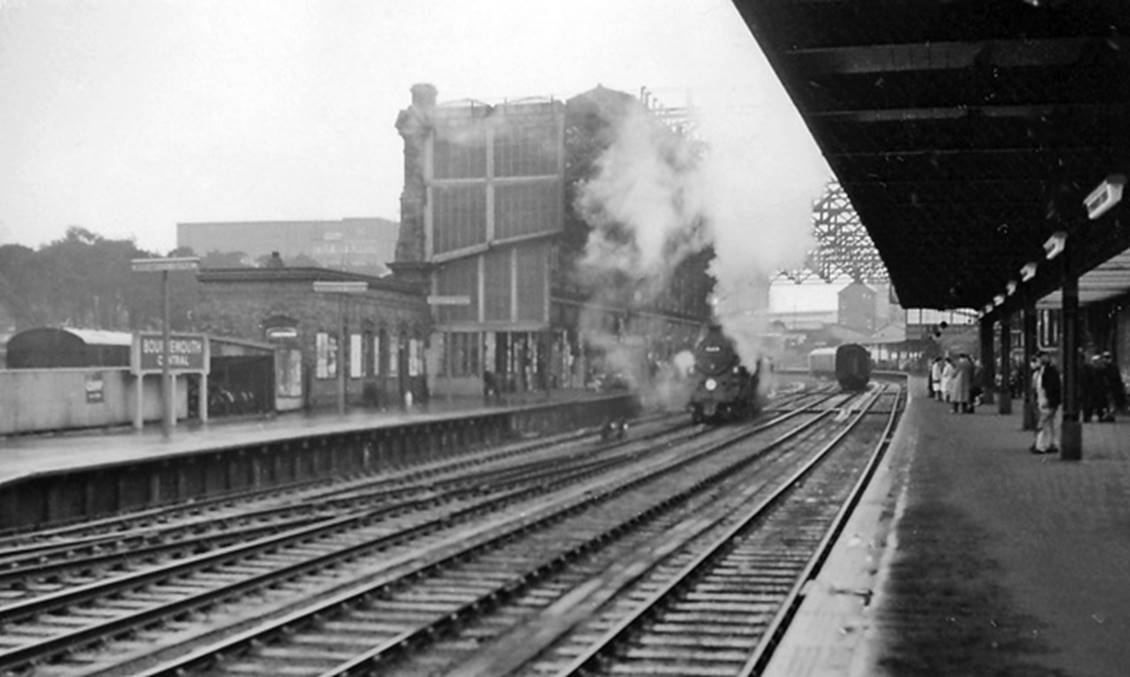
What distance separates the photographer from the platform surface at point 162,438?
16.9m

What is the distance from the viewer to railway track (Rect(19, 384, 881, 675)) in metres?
8.22

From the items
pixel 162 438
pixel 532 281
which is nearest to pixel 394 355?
pixel 532 281

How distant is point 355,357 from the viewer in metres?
34.3

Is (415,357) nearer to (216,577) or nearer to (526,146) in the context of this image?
(526,146)

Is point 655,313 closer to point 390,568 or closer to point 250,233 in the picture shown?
point 390,568

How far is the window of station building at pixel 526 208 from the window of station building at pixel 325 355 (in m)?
12.7

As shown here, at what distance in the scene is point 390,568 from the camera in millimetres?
11711

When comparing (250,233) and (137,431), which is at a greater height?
(250,233)

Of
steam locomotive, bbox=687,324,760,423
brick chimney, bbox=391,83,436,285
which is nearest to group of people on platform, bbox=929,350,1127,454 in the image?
steam locomotive, bbox=687,324,760,423

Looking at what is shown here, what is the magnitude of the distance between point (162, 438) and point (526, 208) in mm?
25251

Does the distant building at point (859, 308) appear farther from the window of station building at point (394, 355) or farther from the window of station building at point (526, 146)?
the window of station building at point (394, 355)

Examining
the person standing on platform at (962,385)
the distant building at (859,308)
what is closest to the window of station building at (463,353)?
the person standing on platform at (962,385)

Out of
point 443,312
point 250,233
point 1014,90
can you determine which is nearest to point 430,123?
point 443,312

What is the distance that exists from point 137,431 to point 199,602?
14.0 metres
